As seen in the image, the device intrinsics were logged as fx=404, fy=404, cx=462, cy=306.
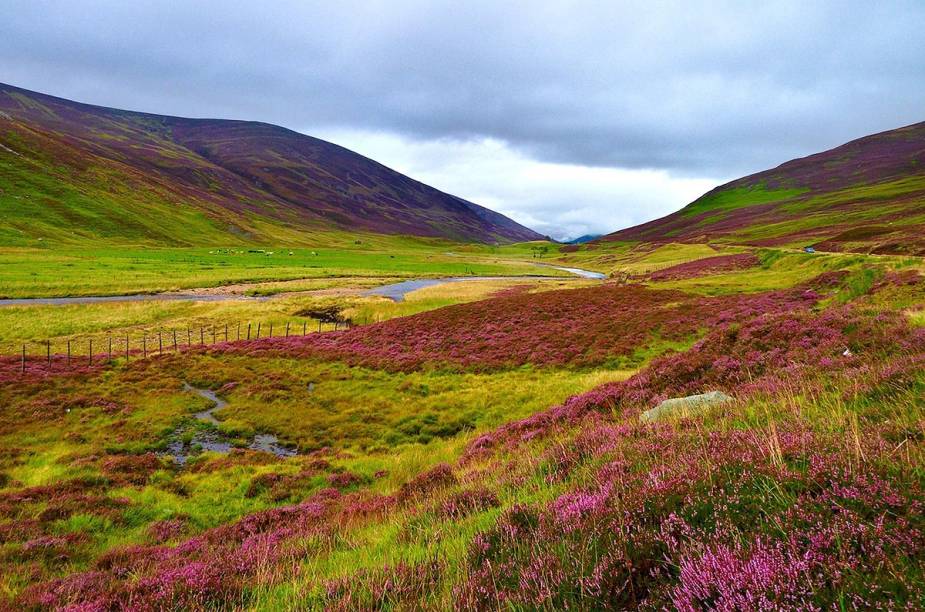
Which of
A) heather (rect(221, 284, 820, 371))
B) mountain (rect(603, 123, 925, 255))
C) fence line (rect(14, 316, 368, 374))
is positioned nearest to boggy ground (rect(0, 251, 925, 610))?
heather (rect(221, 284, 820, 371))

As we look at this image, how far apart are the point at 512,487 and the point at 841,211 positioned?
15306 centimetres

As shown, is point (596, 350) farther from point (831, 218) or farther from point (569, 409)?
point (831, 218)

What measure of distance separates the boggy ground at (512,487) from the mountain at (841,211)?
4906cm

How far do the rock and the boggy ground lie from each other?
46cm

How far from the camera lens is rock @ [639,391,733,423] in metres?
8.17

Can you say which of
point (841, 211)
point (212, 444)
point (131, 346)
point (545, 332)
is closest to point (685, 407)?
point (212, 444)

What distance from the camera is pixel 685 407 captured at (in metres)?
8.68

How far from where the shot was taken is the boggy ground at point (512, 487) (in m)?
3.04

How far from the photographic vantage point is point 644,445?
6.24m

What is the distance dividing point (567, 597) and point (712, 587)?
1053mm

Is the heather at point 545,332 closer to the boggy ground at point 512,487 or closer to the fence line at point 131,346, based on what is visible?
the boggy ground at point 512,487

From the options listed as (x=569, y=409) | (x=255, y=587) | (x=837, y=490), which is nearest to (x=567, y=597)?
(x=837, y=490)

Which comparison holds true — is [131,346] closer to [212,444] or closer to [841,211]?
[212,444]

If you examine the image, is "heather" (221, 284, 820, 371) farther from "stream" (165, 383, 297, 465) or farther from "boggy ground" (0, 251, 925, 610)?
"stream" (165, 383, 297, 465)
